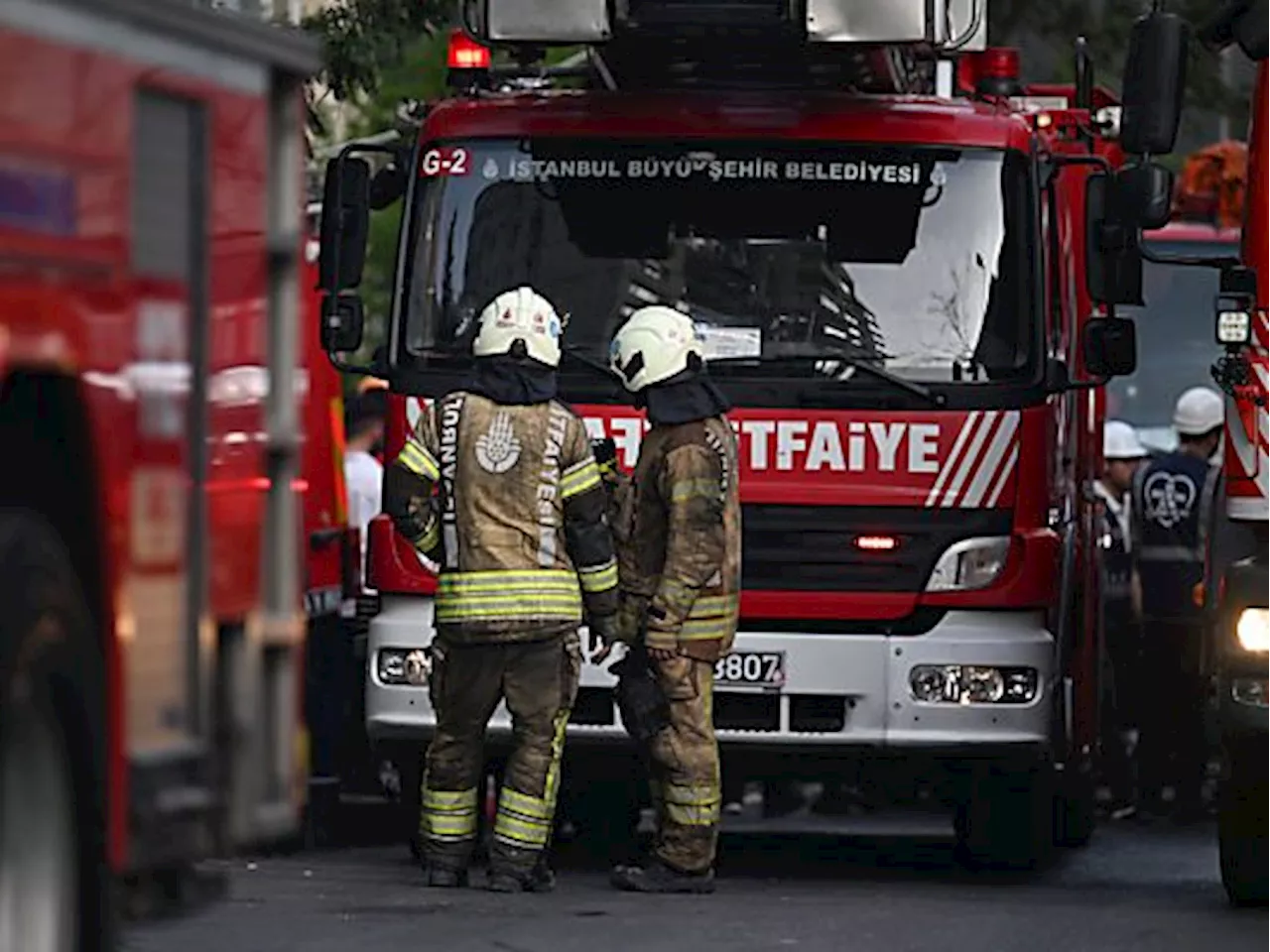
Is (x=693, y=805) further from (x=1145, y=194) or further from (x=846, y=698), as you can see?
(x=1145, y=194)

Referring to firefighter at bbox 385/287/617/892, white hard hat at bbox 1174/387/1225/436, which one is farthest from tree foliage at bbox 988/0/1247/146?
firefighter at bbox 385/287/617/892

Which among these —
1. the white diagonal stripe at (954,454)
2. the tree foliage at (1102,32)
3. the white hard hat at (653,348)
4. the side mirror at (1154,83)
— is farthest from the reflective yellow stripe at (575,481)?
the tree foliage at (1102,32)

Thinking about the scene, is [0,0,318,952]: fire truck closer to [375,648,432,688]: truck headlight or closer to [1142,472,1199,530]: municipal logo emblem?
[375,648,432,688]: truck headlight

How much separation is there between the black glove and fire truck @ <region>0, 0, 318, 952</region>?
5.06 metres

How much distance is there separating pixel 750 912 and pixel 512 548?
136cm

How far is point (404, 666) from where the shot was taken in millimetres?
14266

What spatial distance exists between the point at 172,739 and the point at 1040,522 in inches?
277

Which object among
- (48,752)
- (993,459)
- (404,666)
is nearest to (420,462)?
(404,666)

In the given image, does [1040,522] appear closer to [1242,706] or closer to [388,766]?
[1242,706]

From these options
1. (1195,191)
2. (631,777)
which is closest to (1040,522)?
(631,777)

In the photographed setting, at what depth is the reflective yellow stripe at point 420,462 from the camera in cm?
1322

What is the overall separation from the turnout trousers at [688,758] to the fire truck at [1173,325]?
11.0 meters

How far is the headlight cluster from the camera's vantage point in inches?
556

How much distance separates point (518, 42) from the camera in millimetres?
13781
